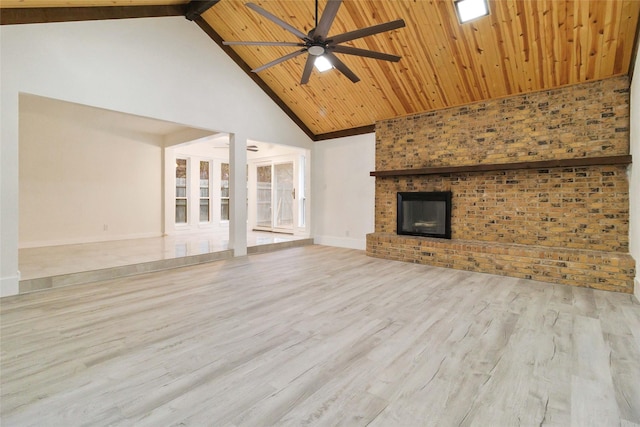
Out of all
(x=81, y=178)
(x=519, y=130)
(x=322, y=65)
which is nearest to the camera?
(x=519, y=130)

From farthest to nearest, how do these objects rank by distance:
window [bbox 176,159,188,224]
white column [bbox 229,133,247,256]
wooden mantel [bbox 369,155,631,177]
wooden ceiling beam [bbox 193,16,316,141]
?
window [bbox 176,159,188,224], white column [bbox 229,133,247,256], wooden ceiling beam [bbox 193,16,316,141], wooden mantel [bbox 369,155,631,177]

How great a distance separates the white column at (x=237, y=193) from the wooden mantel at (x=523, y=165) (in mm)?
2755

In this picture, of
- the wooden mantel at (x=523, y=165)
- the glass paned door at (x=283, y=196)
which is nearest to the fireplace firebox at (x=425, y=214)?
the wooden mantel at (x=523, y=165)

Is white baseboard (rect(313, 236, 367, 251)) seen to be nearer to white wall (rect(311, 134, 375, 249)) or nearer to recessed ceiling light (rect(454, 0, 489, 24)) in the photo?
white wall (rect(311, 134, 375, 249))

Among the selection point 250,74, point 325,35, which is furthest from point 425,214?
point 250,74

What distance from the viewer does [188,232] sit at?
26.7 feet

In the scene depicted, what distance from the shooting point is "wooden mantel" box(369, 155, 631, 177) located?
3.72 metres

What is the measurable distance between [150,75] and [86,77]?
0.83 meters

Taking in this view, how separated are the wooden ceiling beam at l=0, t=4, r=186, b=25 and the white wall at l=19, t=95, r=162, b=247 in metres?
1.73

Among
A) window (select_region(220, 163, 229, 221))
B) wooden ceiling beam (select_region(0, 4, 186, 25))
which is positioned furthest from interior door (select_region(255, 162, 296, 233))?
wooden ceiling beam (select_region(0, 4, 186, 25))

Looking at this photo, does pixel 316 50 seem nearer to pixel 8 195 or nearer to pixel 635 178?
pixel 8 195

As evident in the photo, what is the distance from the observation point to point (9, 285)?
10.7 feet

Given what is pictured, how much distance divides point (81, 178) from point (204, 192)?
9.87 ft

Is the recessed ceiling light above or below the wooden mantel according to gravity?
above
